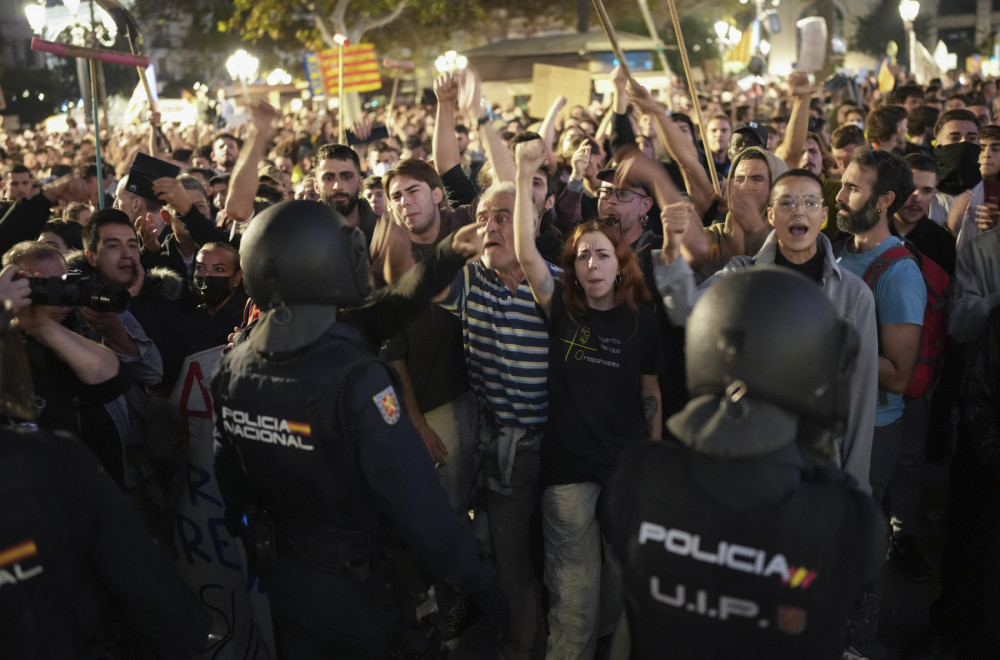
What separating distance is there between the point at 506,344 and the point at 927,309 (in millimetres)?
2179

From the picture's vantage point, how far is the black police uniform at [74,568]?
1.93 metres

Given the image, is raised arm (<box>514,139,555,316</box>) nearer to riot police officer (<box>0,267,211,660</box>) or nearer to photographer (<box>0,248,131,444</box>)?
photographer (<box>0,248,131,444</box>)

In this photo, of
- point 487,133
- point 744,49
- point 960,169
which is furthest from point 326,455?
point 744,49

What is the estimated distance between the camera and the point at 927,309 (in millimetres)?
4215

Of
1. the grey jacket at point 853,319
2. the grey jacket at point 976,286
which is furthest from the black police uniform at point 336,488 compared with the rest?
the grey jacket at point 976,286

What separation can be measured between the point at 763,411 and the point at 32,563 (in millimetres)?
1670

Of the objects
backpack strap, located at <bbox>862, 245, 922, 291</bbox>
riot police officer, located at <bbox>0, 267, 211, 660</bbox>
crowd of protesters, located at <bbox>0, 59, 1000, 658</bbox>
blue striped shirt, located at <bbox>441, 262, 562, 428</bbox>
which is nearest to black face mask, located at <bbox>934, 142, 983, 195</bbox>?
crowd of protesters, located at <bbox>0, 59, 1000, 658</bbox>

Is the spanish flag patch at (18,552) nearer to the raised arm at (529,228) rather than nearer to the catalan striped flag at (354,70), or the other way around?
the raised arm at (529,228)

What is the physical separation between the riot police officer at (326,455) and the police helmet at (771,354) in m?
0.91

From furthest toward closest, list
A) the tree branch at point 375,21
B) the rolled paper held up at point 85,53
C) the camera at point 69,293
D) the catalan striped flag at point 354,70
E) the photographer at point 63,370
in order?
the tree branch at point 375,21
the catalan striped flag at point 354,70
the rolled paper held up at point 85,53
the photographer at point 63,370
the camera at point 69,293

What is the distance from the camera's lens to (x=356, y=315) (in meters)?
2.91

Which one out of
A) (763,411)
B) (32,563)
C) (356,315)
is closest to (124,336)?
(356,315)

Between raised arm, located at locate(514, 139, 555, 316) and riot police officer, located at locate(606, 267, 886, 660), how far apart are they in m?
1.45

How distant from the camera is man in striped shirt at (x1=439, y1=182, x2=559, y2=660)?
3.56 meters
